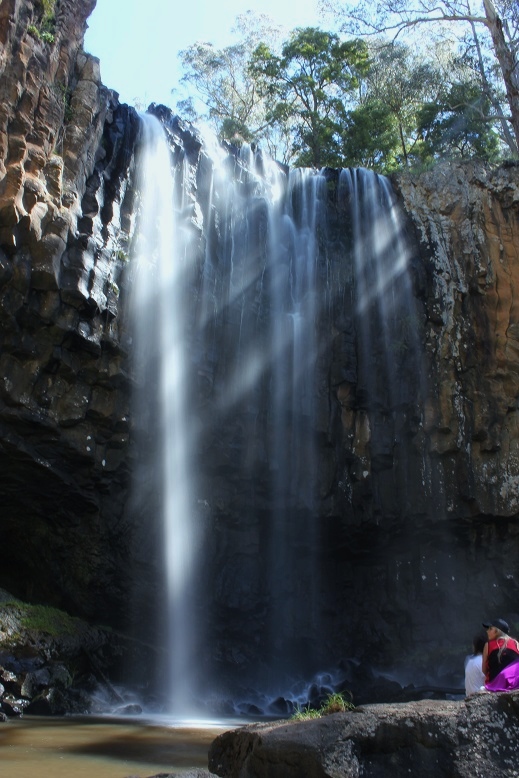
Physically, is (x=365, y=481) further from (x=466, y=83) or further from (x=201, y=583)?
(x=466, y=83)

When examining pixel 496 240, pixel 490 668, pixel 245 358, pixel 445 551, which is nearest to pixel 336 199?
pixel 496 240

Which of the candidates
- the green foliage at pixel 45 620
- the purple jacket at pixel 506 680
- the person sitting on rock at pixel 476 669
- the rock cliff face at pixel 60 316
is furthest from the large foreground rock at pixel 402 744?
the rock cliff face at pixel 60 316

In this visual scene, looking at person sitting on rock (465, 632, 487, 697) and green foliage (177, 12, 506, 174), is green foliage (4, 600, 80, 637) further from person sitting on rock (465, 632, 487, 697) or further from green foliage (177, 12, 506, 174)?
green foliage (177, 12, 506, 174)

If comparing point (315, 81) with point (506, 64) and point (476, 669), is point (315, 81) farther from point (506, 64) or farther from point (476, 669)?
point (476, 669)

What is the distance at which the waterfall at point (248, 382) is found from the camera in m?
15.6

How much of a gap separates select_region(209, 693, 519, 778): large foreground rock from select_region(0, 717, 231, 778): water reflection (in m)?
0.87

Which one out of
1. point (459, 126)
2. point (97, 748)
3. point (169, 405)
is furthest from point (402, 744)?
point (459, 126)

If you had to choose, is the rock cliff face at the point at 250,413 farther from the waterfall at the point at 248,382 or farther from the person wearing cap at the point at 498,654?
the person wearing cap at the point at 498,654

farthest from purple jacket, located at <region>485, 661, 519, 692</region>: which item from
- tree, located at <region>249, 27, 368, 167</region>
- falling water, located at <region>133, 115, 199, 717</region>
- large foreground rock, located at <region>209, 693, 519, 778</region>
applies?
tree, located at <region>249, 27, 368, 167</region>

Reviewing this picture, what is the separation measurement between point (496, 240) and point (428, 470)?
636 cm

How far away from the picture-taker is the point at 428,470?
55.0 ft

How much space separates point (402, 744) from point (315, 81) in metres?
27.8

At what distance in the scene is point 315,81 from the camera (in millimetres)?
28047

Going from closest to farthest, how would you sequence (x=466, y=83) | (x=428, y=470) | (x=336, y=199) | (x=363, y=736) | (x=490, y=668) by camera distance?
(x=363, y=736) → (x=490, y=668) → (x=428, y=470) → (x=336, y=199) → (x=466, y=83)
